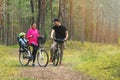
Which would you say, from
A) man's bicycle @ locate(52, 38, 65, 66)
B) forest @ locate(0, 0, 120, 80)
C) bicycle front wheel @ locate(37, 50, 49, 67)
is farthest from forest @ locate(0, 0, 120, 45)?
bicycle front wheel @ locate(37, 50, 49, 67)

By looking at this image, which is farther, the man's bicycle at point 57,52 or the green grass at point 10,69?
the man's bicycle at point 57,52

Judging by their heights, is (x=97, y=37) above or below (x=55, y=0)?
below

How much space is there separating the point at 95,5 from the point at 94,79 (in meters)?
62.4

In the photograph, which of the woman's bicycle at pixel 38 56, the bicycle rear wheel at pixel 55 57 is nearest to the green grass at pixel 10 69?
the woman's bicycle at pixel 38 56

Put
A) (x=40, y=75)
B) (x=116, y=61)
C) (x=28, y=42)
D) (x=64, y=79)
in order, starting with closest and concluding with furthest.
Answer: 1. (x=64, y=79)
2. (x=40, y=75)
3. (x=116, y=61)
4. (x=28, y=42)

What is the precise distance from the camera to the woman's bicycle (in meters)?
17.3

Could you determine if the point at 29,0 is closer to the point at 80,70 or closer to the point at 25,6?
the point at 25,6

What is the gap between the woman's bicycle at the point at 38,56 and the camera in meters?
17.3

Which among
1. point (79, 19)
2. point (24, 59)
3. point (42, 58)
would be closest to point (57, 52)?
point (42, 58)

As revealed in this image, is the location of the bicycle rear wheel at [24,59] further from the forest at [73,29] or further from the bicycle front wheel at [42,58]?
the forest at [73,29]

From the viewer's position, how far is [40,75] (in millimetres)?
13602

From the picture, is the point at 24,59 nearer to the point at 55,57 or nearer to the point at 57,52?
the point at 55,57

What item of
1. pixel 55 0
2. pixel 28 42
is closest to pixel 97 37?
pixel 55 0

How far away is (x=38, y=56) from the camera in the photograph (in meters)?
17.5
